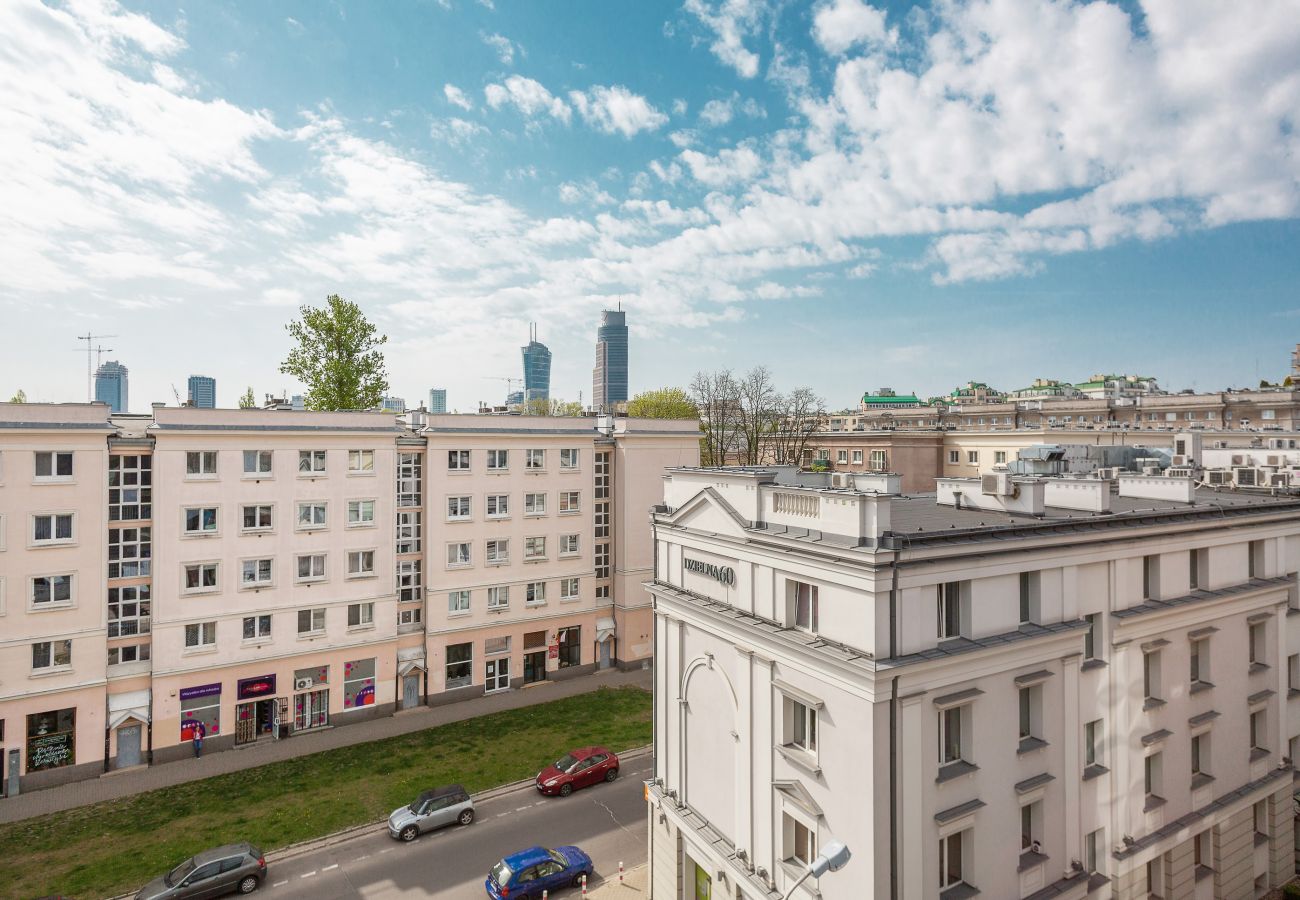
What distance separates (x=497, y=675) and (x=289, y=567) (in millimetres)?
14104

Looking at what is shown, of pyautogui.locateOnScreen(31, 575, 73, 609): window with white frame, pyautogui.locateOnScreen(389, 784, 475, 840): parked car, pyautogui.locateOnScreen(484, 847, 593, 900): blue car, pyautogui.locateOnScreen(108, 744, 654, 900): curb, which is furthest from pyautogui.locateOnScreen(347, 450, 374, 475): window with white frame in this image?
pyautogui.locateOnScreen(484, 847, 593, 900): blue car

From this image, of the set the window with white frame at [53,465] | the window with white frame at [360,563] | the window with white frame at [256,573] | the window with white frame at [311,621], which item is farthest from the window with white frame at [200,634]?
the window with white frame at [53,465]

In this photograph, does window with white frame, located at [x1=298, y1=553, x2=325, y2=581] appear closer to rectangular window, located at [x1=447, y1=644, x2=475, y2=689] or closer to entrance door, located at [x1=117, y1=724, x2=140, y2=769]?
rectangular window, located at [x1=447, y1=644, x2=475, y2=689]

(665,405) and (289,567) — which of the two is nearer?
(289,567)

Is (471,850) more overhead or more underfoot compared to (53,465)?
more underfoot

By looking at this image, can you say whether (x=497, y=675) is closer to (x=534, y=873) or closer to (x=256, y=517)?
(x=256, y=517)

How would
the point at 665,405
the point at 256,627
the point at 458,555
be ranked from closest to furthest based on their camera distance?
the point at 256,627 < the point at 458,555 < the point at 665,405

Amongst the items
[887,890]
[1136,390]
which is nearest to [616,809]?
[887,890]

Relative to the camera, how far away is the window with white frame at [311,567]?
36.0 metres

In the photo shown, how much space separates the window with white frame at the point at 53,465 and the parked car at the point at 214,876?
18938 millimetres

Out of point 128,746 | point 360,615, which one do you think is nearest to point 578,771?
point 360,615

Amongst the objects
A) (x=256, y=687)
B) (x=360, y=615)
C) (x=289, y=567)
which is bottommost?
(x=256, y=687)

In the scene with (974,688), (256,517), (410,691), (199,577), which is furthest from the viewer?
(410,691)

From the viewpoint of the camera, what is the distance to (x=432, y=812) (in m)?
26.2
